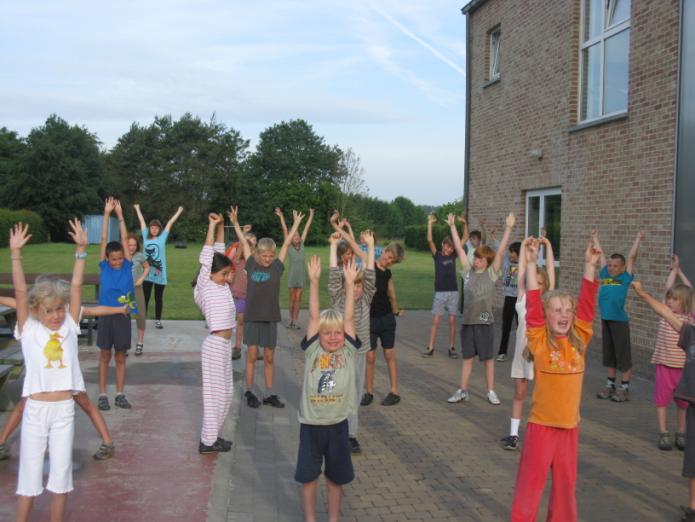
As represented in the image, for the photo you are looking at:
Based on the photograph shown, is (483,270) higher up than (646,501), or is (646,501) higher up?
(483,270)

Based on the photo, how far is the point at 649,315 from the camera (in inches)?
384

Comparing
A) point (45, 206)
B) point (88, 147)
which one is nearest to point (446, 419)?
point (45, 206)

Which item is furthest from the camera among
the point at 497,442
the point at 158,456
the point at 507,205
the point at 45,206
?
the point at 45,206

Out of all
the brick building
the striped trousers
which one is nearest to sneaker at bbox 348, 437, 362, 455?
the striped trousers

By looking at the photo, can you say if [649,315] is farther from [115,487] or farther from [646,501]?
[115,487]

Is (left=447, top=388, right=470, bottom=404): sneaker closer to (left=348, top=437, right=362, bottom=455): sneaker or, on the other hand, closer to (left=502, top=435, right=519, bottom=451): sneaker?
(left=502, top=435, right=519, bottom=451): sneaker

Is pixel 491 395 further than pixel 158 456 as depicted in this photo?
Yes

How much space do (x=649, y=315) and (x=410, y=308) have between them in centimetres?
797

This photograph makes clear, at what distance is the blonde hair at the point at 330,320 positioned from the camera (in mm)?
4289

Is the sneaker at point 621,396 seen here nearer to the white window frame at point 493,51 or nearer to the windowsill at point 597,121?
the windowsill at point 597,121

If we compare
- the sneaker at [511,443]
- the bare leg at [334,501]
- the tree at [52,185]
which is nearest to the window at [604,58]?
the sneaker at [511,443]

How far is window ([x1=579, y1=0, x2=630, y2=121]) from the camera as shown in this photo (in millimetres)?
10766

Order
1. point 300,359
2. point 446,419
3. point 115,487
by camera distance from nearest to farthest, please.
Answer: point 115,487 < point 446,419 < point 300,359

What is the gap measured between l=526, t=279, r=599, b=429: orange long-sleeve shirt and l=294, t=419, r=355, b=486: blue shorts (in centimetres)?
118
